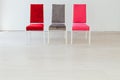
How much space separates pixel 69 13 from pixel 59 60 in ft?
12.9

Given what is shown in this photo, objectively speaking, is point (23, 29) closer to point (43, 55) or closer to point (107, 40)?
point (107, 40)

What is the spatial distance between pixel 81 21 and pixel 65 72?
125 inches

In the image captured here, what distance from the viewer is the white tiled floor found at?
3.45m

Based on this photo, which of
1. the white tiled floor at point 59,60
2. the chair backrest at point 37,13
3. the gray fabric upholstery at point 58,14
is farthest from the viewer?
the chair backrest at point 37,13

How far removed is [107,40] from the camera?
6.47 metres

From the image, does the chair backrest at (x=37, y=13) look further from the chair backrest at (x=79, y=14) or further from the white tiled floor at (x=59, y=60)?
the chair backrest at (x=79, y=14)

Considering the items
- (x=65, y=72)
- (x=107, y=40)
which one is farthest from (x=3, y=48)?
(x=107, y=40)

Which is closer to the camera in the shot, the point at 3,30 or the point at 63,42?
the point at 63,42

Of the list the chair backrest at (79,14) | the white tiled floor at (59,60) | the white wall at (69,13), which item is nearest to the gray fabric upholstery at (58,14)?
the chair backrest at (79,14)

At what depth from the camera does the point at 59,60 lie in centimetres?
434

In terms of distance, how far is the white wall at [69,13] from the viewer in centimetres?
799

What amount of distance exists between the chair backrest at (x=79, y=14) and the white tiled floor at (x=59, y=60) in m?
0.61

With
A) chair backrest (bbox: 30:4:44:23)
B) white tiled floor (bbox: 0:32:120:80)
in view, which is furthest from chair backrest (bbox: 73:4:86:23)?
chair backrest (bbox: 30:4:44:23)

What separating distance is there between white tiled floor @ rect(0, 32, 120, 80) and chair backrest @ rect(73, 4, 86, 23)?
61 cm
